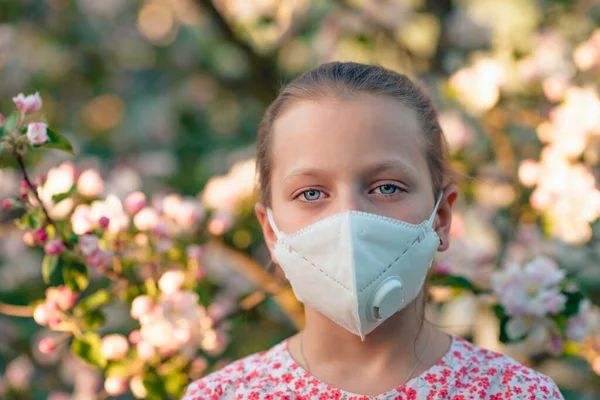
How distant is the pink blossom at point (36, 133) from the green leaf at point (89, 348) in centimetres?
56

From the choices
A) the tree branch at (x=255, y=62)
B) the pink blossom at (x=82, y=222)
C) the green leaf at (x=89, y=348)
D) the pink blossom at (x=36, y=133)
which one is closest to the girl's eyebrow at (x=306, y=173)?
the pink blossom at (x=36, y=133)

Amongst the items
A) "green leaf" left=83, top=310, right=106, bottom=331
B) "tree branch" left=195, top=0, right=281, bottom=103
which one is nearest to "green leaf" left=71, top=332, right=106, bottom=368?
"green leaf" left=83, top=310, right=106, bottom=331

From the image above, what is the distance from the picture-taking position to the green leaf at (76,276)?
1900 millimetres

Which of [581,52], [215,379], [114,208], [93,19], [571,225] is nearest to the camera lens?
[215,379]

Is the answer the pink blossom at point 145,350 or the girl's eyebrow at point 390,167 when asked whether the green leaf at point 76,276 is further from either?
the girl's eyebrow at point 390,167

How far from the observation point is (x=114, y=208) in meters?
2.03

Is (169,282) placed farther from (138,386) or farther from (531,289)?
(531,289)

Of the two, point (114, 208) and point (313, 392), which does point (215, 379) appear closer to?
point (313, 392)

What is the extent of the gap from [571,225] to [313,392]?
124 cm

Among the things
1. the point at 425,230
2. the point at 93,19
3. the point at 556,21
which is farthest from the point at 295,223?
the point at 93,19

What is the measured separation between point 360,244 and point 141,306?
0.81 m

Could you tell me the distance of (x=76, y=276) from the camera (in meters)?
1.91

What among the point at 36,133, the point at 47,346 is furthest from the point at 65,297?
the point at 36,133

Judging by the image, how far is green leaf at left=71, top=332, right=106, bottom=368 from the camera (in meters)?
1.98
